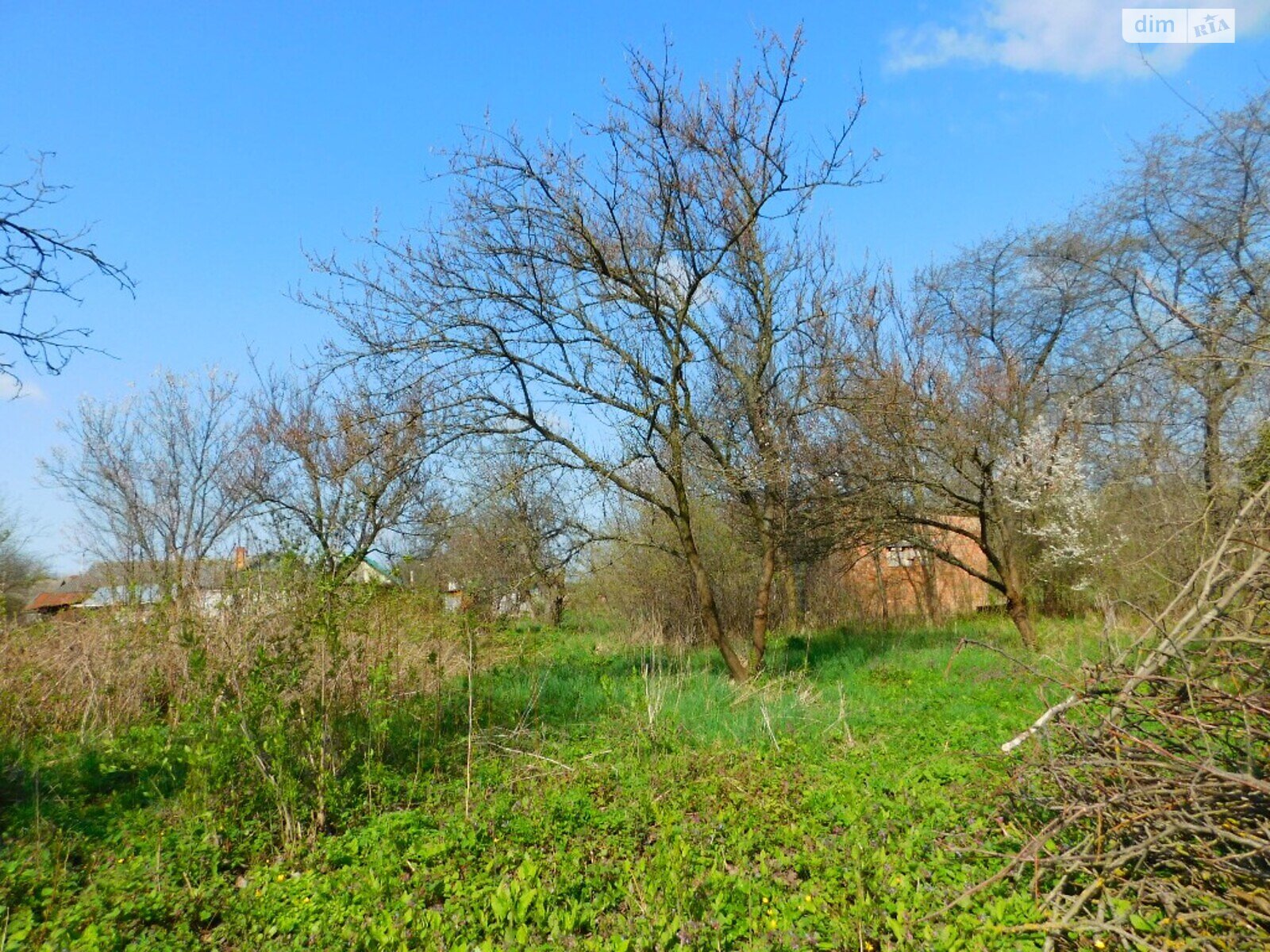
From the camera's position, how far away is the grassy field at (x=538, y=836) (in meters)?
3.51

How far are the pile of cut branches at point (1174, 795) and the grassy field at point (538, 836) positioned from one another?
0.87ft

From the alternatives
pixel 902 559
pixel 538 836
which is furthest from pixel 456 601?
pixel 902 559

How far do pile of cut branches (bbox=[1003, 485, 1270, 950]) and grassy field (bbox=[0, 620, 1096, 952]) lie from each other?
0.87 ft

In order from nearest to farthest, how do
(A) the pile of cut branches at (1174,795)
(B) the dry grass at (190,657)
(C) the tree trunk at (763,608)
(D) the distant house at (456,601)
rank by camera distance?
(A) the pile of cut branches at (1174,795) → (B) the dry grass at (190,657) → (D) the distant house at (456,601) → (C) the tree trunk at (763,608)

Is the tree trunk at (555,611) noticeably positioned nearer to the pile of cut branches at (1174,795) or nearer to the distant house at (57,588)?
the distant house at (57,588)

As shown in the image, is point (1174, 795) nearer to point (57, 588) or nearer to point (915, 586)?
point (915, 586)

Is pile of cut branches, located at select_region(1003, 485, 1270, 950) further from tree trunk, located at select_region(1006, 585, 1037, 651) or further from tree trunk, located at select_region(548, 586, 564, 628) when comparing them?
tree trunk, located at select_region(548, 586, 564, 628)

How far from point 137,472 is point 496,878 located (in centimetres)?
1952

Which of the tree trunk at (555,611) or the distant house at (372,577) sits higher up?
the distant house at (372,577)

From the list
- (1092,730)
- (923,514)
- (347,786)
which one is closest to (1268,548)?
(1092,730)

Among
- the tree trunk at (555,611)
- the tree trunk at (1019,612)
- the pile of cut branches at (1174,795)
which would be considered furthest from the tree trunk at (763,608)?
the tree trunk at (555,611)

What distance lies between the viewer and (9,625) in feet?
25.2

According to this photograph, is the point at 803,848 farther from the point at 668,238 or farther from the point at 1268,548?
the point at 668,238

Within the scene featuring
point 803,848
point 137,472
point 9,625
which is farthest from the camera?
point 137,472
